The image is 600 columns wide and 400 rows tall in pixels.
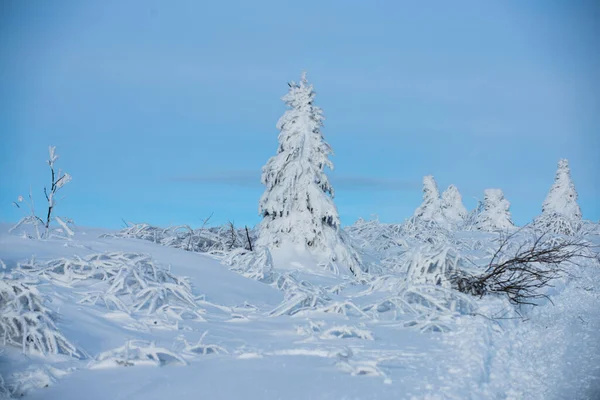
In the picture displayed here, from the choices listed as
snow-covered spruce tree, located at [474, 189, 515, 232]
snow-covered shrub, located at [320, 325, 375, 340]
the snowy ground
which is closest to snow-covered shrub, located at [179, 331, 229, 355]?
the snowy ground

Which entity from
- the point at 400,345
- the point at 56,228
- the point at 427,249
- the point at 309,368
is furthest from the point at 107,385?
the point at 56,228

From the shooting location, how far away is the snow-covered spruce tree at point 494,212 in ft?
111

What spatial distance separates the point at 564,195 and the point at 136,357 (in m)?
35.5

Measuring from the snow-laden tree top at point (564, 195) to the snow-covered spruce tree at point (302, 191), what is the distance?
24907 mm

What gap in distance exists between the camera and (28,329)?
3.36 metres

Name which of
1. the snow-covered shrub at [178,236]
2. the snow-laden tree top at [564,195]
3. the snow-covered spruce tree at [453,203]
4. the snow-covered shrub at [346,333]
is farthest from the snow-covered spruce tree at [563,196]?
the snow-covered shrub at [346,333]

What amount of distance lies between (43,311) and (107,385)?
1058 mm

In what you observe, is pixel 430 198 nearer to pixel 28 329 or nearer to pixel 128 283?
pixel 128 283

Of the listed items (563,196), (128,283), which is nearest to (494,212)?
(563,196)

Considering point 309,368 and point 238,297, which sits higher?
point 238,297

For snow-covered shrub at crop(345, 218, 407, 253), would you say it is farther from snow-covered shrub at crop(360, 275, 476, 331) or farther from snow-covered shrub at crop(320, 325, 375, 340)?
snow-covered shrub at crop(320, 325, 375, 340)

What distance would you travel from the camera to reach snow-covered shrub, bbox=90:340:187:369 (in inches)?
131

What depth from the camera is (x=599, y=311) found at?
21.7 ft

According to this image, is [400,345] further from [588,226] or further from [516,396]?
[588,226]
